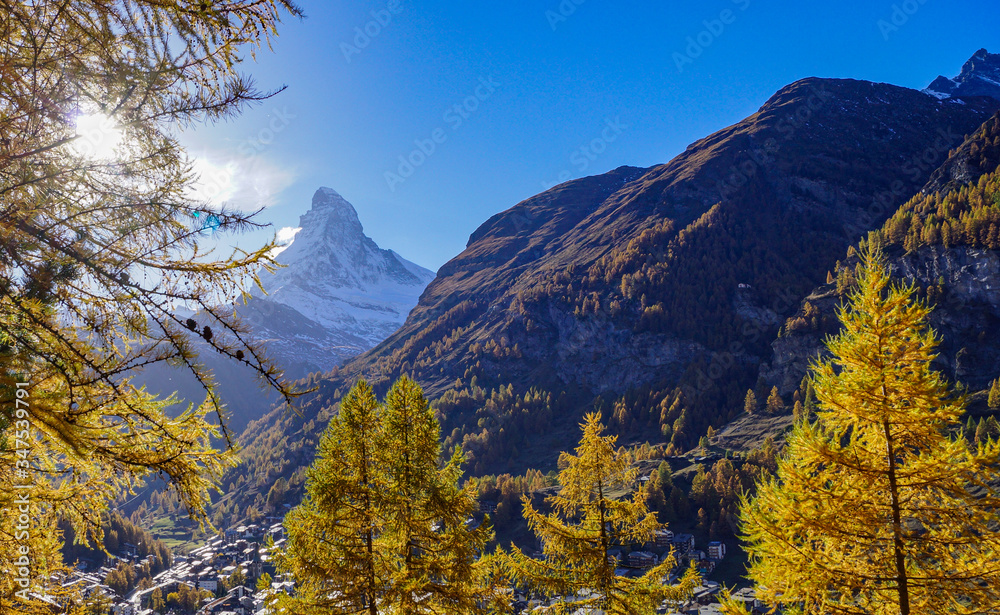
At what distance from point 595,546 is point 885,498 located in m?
7.08

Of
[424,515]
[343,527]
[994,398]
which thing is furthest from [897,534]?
[994,398]

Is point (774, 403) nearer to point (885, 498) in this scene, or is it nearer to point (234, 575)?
point (234, 575)

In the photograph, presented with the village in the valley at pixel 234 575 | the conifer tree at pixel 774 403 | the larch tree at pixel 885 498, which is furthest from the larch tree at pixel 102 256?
the conifer tree at pixel 774 403

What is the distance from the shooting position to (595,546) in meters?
12.7

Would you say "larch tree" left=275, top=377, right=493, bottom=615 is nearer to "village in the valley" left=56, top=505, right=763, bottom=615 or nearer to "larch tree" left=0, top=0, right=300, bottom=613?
"larch tree" left=0, top=0, right=300, bottom=613

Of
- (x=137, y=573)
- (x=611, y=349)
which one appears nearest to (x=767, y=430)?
(x=611, y=349)

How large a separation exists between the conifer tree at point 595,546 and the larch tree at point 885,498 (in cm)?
444

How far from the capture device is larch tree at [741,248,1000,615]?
24.1 ft

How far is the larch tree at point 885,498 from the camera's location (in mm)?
7340

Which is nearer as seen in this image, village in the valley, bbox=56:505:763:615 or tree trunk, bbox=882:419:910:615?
tree trunk, bbox=882:419:910:615

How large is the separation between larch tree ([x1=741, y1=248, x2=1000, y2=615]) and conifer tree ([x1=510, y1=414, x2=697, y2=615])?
4439 mm

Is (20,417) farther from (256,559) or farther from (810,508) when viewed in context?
(256,559)

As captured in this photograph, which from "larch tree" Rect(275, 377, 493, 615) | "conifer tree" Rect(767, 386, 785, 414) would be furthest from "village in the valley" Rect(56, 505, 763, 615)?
"larch tree" Rect(275, 377, 493, 615)

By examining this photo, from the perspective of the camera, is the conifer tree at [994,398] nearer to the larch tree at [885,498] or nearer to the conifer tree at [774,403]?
the conifer tree at [774,403]
